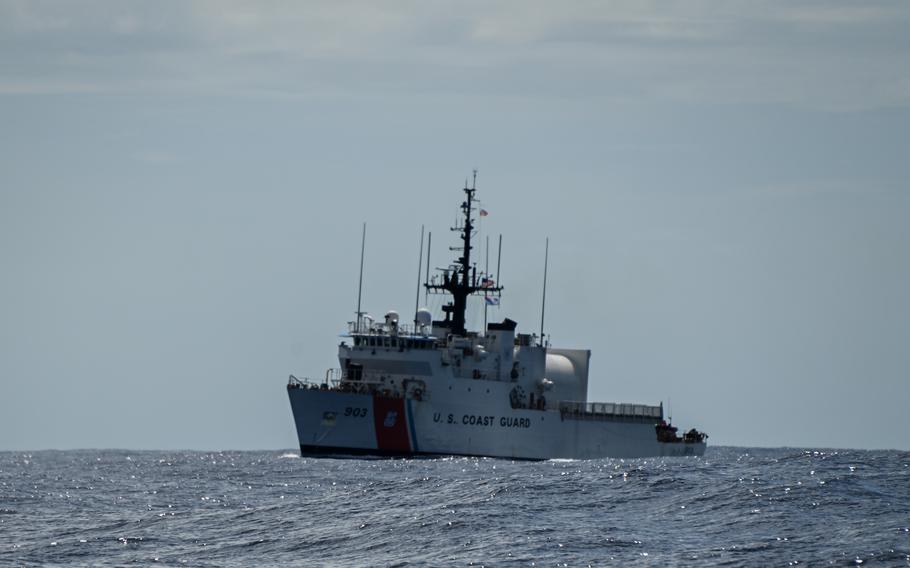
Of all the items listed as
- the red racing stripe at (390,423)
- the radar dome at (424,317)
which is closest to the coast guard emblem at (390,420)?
the red racing stripe at (390,423)

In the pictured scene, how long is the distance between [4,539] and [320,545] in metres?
6.84

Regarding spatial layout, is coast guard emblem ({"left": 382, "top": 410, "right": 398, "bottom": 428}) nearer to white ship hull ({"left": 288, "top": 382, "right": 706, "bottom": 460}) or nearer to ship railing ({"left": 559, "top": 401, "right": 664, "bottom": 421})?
white ship hull ({"left": 288, "top": 382, "right": 706, "bottom": 460})

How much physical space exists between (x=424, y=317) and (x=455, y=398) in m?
6.33

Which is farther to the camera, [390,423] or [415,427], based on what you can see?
[415,427]

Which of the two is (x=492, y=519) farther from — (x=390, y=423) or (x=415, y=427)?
(x=415, y=427)

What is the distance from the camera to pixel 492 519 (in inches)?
1246

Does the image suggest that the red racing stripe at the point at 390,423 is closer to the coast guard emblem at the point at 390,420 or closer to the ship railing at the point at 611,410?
the coast guard emblem at the point at 390,420

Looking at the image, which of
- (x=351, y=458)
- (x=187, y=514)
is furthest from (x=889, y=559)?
(x=351, y=458)

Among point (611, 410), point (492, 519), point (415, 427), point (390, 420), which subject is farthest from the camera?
point (611, 410)

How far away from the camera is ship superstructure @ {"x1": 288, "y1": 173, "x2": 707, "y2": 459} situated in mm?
64625

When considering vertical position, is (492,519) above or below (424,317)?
below

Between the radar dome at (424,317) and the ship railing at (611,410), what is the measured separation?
7.67 meters

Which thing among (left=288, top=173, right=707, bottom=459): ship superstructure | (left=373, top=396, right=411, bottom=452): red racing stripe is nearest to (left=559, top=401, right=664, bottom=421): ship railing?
(left=288, top=173, right=707, bottom=459): ship superstructure

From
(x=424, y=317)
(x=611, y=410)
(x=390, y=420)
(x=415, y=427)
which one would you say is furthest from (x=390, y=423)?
(x=611, y=410)
